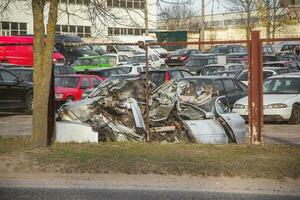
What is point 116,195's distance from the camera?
7539 millimetres

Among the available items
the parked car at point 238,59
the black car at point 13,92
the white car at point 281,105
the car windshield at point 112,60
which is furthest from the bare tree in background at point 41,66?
the car windshield at point 112,60

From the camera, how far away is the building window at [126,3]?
12.8m

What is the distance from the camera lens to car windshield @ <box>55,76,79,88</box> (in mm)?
20719

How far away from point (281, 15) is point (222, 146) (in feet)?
162

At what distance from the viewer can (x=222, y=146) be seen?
10.7 m

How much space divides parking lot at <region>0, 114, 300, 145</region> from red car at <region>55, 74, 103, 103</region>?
218cm

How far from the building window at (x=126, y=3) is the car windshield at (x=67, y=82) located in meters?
7.69

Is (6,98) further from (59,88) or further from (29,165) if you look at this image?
(29,165)

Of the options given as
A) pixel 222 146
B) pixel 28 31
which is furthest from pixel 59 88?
pixel 28 31

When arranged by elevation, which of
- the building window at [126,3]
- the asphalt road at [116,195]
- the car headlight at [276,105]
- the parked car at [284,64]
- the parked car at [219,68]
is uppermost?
the building window at [126,3]

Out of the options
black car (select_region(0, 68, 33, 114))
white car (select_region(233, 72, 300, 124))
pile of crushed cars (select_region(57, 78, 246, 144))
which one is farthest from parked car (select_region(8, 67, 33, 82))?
pile of crushed cars (select_region(57, 78, 246, 144))

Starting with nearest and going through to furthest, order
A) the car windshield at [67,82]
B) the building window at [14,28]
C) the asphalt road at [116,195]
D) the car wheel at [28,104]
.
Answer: the asphalt road at [116,195] < the car wheel at [28,104] < the car windshield at [67,82] < the building window at [14,28]

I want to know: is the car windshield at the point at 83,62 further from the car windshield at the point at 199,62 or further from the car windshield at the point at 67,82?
the car windshield at the point at 67,82

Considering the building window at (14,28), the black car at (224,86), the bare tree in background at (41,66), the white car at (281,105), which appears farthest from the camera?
the building window at (14,28)
